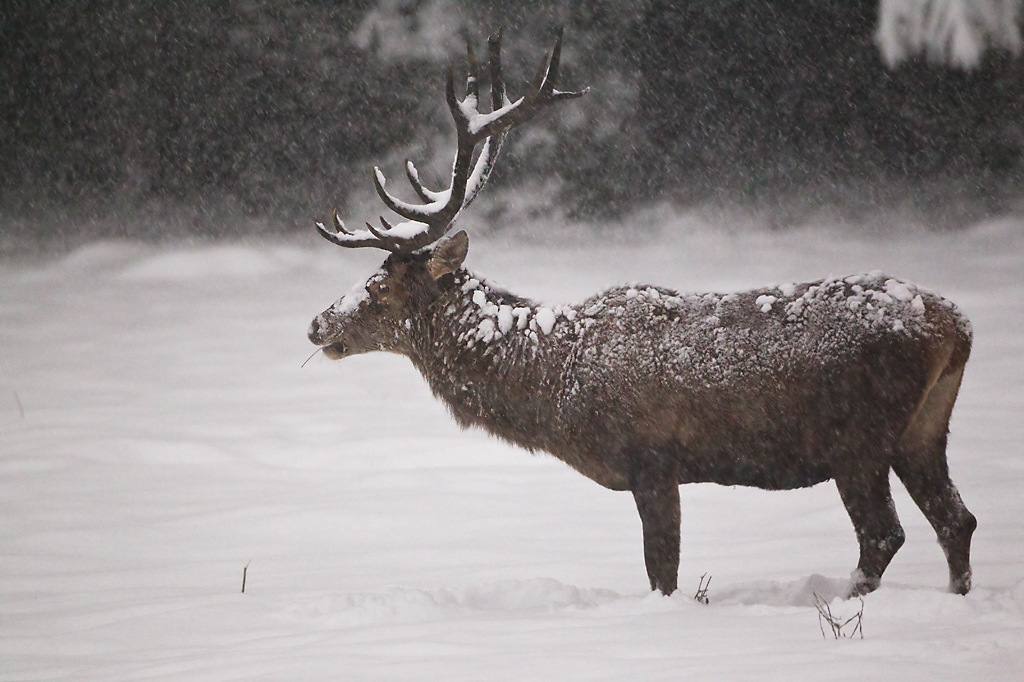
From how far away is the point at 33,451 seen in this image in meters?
6.90

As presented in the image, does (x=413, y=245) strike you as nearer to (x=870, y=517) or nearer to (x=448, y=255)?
(x=448, y=255)

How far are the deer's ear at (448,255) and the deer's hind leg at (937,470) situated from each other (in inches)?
67.7

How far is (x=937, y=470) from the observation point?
299 cm

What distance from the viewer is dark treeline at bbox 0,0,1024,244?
5.70 metres

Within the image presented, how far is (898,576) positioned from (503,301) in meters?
1.89

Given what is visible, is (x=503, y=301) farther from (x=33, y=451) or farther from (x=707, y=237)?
(x=33, y=451)

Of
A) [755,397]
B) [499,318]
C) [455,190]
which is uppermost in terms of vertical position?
[455,190]

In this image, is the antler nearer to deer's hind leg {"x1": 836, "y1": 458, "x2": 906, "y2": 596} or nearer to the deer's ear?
the deer's ear

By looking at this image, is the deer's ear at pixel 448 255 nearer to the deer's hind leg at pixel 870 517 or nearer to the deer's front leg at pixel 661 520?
the deer's front leg at pixel 661 520

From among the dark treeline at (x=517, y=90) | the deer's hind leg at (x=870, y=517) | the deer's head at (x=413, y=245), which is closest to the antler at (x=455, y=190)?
the deer's head at (x=413, y=245)

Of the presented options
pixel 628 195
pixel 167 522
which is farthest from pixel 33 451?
pixel 628 195

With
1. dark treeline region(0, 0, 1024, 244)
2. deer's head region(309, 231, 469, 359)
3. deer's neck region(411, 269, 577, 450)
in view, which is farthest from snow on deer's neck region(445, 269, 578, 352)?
dark treeline region(0, 0, 1024, 244)

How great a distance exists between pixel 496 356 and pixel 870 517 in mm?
1448

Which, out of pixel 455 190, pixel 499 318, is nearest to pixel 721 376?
pixel 499 318
